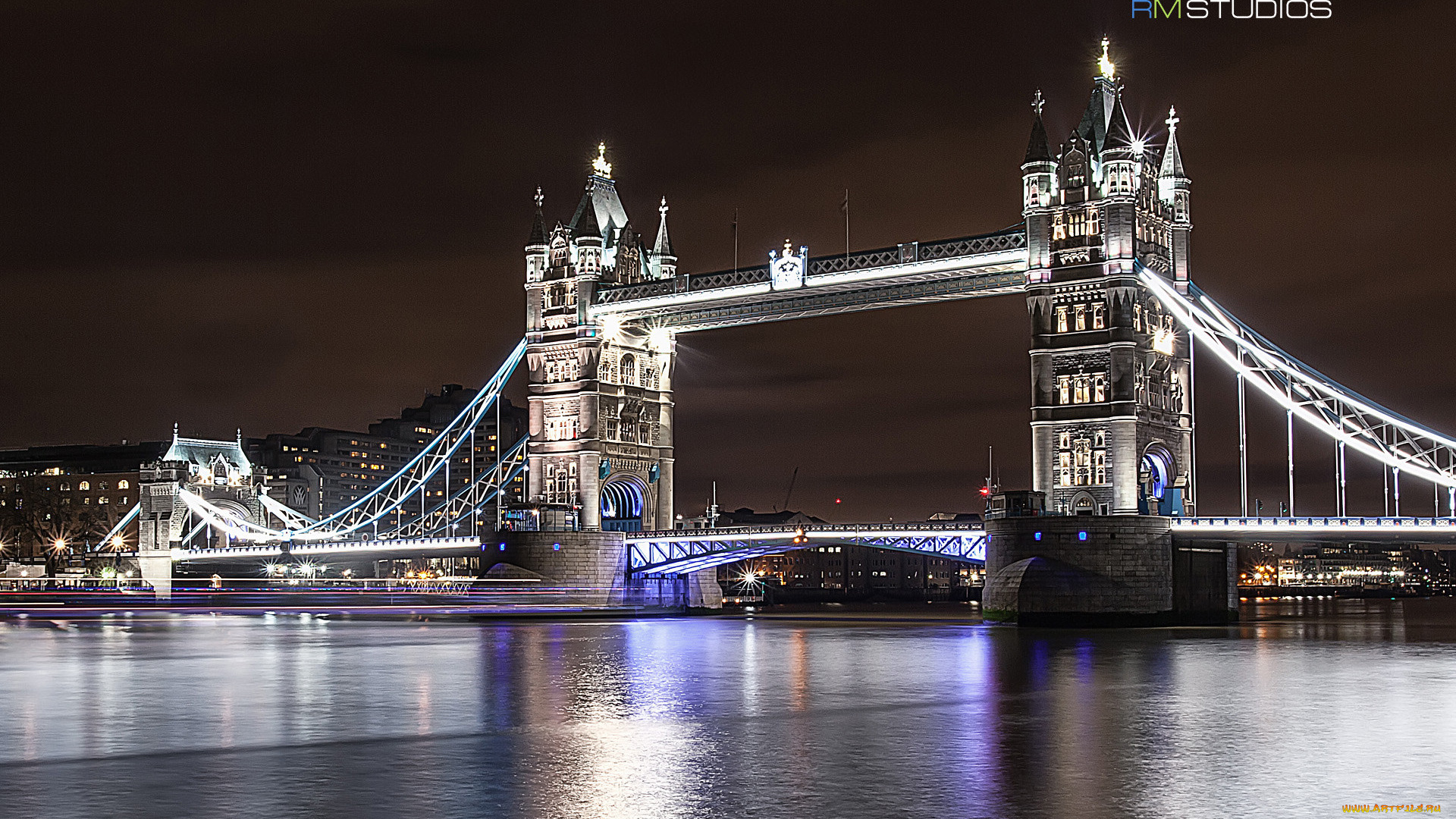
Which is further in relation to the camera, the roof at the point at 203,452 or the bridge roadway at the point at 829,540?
the roof at the point at 203,452

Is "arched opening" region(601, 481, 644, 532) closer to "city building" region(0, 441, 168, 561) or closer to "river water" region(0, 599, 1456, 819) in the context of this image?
"river water" region(0, 599, 1456, 819)

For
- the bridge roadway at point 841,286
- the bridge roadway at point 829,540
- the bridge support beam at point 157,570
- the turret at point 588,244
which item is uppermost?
the turret at point 588,244

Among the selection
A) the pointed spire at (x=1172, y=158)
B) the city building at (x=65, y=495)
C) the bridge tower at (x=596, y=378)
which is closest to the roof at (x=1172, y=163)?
the pointed spire at (x=1172, y=158)

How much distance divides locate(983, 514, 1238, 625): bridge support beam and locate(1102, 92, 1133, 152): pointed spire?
15.5 meters

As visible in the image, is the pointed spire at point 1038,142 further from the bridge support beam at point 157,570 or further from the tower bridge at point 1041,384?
the bridge support beam at point 157,570

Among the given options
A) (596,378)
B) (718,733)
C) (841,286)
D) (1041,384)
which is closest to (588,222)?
(596,378)

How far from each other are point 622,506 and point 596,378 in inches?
346

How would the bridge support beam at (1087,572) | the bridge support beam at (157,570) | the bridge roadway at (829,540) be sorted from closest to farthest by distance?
1. the bridge roadway at (829,540)
2. the bridge support beam at (1087,572)
3. the bridge support beam at (157,570)

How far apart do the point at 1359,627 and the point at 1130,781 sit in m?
65.0

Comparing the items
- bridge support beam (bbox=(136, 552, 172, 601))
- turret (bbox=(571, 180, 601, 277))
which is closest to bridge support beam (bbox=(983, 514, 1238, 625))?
turret (bbox=(571, 180, 601, 277))

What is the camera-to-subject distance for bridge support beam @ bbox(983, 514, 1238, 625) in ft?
203

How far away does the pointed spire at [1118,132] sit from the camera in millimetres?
66562

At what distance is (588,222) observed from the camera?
284ft

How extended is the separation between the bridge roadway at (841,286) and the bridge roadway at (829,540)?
10.4 m
